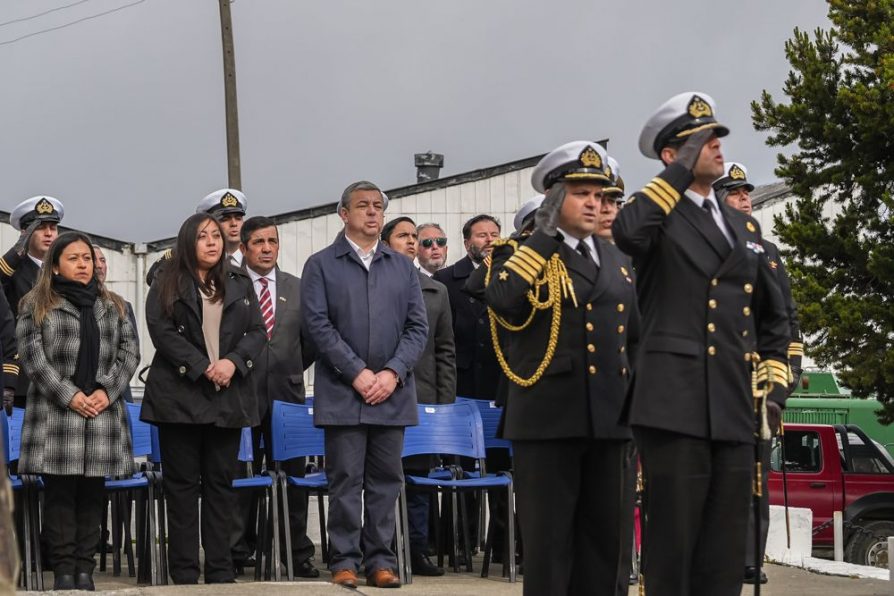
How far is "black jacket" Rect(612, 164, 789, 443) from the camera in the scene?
6.12 meters

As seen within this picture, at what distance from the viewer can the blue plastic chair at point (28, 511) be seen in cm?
941

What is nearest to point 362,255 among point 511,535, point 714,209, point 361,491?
point 361,491

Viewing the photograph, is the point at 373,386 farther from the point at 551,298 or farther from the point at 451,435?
the point at 551,298

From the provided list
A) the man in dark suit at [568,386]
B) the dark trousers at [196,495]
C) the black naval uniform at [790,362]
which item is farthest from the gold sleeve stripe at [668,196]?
the dark trousers at [196,495]

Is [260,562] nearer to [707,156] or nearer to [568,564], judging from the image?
[568,564]

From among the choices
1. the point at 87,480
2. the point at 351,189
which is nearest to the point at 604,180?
the point at 351,189

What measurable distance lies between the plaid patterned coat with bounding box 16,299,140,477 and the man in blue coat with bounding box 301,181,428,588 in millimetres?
1099

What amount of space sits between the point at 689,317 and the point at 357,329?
338cm

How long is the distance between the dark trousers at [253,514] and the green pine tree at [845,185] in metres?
12.9

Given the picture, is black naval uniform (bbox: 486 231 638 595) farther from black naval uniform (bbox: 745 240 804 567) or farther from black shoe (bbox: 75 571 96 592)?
black shoe (bbox: 75 571 96 592)

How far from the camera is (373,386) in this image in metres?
9.09

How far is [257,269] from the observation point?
10.8 m

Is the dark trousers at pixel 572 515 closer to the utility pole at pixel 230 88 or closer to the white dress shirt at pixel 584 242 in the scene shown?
the white dress shirt at pixel 584 242

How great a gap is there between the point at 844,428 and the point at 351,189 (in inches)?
535
